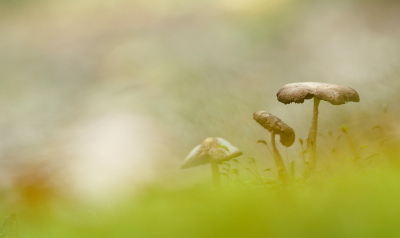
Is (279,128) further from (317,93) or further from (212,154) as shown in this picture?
(212,154)

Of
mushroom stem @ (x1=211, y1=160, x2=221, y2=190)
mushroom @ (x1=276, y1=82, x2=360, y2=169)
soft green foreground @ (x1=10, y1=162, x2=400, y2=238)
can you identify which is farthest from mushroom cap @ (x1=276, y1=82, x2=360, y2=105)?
soft green foreground @ (x1=10, y1=162, x2=400, y2=238)

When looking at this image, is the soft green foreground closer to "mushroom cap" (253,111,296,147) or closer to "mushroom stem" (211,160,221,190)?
"mushroom cap" (253,111,296,147)

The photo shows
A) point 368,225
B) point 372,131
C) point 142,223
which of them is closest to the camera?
point 368,225

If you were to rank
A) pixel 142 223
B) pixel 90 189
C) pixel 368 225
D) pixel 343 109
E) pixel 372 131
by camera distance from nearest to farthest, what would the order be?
pixel 368 225, pixel 142 223, pixel 90 189, pixel 372 131, pixel 343 109

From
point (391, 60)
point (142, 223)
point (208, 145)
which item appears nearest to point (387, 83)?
point (391, 60)

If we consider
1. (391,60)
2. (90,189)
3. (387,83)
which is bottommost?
(90,189)

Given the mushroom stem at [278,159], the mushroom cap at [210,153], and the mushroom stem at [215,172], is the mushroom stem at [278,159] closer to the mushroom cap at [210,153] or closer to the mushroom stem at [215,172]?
the mushroom cap at [210,153]

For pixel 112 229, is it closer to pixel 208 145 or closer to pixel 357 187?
pixel 357 187

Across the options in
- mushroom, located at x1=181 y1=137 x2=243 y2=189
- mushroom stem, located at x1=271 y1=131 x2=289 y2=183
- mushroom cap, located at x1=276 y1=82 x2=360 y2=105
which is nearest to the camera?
mushroom cap, located at x1=276 y1=82 x2=360 y2=105
